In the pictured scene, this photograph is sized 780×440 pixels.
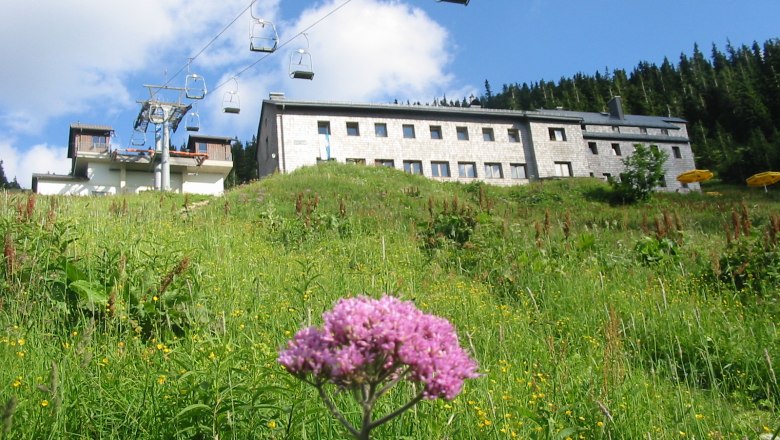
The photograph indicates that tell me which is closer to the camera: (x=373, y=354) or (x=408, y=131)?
(x=373, y=354)

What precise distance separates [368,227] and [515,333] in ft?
24.4

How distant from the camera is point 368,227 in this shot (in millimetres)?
12148

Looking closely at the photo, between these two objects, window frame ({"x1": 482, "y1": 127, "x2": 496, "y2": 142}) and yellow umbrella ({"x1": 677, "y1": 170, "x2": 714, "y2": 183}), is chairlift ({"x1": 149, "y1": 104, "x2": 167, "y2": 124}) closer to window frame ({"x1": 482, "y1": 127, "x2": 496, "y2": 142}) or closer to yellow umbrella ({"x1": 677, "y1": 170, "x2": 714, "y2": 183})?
window frame ({"x1": 482, "y1": 127, "x2": 496, "y2": 142})

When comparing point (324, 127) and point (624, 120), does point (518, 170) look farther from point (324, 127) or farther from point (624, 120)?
point (624, 120)

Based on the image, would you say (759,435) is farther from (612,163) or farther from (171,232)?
(612,163)

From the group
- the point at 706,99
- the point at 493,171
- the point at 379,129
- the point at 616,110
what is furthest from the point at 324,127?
the point at 706,99

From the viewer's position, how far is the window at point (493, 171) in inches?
1784

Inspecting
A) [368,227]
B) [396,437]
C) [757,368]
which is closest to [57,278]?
[396,437]

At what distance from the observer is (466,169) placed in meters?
44.9

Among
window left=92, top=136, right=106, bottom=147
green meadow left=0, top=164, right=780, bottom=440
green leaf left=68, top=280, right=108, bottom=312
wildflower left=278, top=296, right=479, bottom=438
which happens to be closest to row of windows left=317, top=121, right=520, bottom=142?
window left=92, top=136, right=106, bottom=147

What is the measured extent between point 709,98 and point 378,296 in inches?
4753

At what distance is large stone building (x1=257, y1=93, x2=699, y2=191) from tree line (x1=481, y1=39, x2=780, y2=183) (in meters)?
41.7

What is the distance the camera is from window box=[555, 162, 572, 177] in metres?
46.8

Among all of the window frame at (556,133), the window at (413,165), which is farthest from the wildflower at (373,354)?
the window frame at (556,133)
